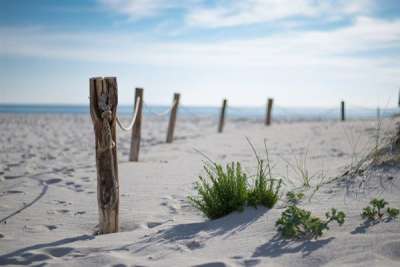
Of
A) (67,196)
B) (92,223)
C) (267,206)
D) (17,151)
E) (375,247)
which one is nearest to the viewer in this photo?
(375,247)

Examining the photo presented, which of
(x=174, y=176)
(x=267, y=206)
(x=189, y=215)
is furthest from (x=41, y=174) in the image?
(x=267, y=206)

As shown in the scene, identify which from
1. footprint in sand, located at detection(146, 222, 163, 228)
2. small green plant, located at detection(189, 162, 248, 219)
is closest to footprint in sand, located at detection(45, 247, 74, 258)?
footprint in sand, located at detection(146, 222, 163, 228)

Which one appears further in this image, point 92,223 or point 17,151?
point 17,151

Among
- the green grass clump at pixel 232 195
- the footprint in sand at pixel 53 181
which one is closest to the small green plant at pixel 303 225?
the green grass clump at pixel 232 195

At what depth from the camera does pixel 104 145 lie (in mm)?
3188

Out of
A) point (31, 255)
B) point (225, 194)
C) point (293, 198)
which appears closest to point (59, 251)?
point (31, 255)

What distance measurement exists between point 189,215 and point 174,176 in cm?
196

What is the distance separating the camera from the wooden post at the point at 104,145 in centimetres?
317

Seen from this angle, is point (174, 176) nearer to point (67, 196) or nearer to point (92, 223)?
point (67, 196)

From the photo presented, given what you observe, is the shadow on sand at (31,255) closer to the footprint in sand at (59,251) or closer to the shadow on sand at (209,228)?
the footprint in sand at (59,251)

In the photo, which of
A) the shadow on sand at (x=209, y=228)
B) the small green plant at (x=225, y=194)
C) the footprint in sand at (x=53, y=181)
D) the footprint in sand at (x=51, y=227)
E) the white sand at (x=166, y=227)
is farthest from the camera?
the footprint in sand at (x=53, y=181)

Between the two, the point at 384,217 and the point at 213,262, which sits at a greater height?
the point at 384,217

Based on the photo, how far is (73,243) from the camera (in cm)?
301

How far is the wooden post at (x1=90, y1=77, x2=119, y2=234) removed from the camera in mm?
3168
